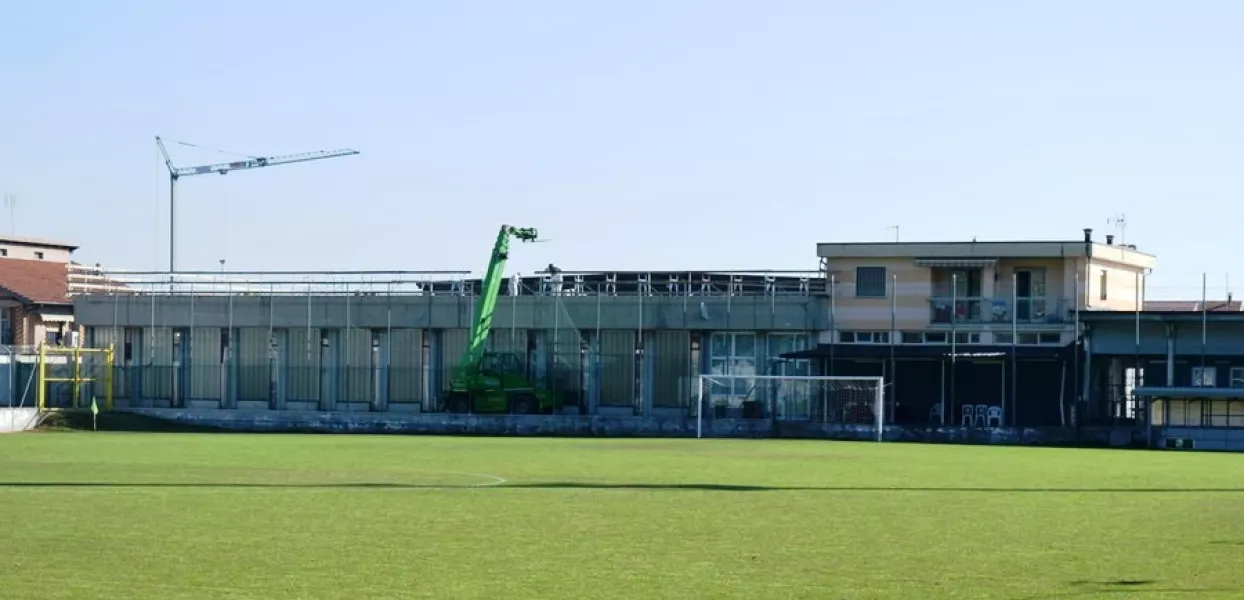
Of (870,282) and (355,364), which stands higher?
(870,282)

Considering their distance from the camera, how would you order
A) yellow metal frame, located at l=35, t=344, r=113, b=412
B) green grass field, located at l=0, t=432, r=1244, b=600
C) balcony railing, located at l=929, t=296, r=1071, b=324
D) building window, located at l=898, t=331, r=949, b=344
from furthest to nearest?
building window, located at l=898, t=331, r=949, b=344 < yellow metal frame, located at l=35, t=344, r=113, b=412 < balcony railing, located at l=929, t=296, r=1071, b=324 < green grass field, located at l=0, t=432, r=1244, b=600

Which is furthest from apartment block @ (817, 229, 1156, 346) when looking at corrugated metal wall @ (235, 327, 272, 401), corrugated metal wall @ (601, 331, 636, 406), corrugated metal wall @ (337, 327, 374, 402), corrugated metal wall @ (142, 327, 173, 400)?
corrugated metal wall @ (142, 327, 173, 400)

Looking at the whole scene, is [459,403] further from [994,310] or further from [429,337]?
[994,310]

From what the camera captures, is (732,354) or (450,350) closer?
(732,354)

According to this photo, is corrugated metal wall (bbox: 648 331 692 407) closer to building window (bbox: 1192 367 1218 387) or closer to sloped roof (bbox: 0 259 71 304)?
building window (bbox: 1192 367 1218 387)

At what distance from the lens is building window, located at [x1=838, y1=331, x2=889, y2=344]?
78062mm

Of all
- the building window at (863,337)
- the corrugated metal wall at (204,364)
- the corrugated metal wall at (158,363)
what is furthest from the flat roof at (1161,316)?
the corrugated metal wall at (158,363)

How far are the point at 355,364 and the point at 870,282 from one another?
22.6m

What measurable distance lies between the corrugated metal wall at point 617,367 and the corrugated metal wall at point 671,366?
1147 mm

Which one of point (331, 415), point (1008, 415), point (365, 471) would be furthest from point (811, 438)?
point (365, 471)

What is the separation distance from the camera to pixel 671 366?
81.1 m

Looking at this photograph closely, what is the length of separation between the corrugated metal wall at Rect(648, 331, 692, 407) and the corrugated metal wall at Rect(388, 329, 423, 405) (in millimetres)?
10488

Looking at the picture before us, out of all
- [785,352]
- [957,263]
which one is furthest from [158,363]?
[957,263]

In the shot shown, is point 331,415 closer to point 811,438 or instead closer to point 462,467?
point 811,438
